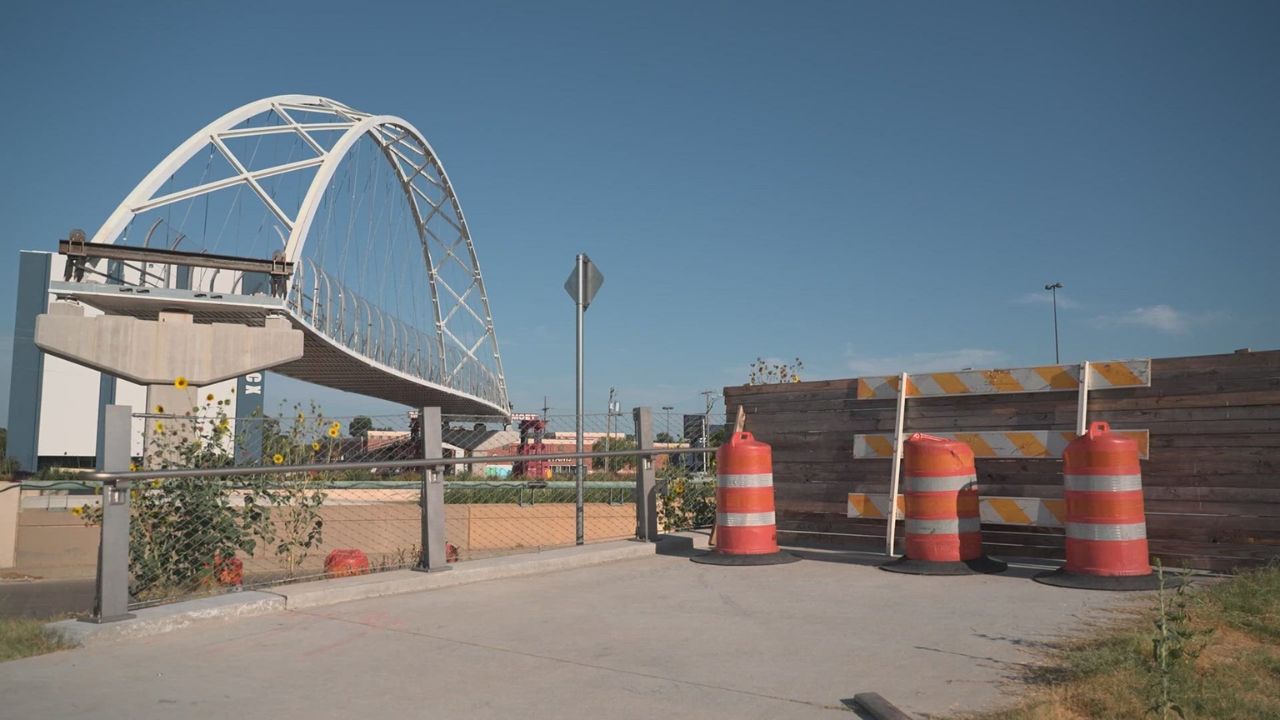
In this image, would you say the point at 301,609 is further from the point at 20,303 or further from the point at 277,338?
the point at 20,303

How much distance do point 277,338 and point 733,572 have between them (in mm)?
25568

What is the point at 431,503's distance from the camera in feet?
25.6

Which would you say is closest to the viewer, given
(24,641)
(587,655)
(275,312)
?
(587,655)

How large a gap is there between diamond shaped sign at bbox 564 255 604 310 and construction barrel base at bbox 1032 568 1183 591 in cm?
555

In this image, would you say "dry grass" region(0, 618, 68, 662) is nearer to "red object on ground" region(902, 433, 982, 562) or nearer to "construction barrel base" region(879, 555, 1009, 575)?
"construction barrel base" region(879, 555, 1009, 575)

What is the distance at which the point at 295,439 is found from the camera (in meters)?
9.34

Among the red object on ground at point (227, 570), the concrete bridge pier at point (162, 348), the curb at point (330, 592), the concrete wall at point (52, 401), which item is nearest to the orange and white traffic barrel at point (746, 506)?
the curb at point (330, 592)

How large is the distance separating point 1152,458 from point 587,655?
5.44m

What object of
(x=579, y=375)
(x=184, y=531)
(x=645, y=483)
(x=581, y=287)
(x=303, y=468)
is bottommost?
(x=184, y=531)

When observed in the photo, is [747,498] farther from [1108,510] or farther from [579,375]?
[1108,510]

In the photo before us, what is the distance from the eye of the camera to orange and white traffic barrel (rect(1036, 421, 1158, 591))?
23.0 ft

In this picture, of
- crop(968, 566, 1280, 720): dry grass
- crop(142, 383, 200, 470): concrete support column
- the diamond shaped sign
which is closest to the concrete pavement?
crop(968, 566, 1280, 720): dry grass

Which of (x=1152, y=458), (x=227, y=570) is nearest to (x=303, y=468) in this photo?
(x=227, y=570)

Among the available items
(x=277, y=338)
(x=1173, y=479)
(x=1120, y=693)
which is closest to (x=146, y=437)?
(x=1120, y=693)
